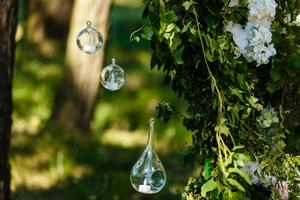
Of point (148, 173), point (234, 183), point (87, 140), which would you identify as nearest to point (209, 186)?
point (234, 183)

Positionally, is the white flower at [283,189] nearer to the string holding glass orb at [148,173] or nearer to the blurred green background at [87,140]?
the string holding glass orb at [148,173]

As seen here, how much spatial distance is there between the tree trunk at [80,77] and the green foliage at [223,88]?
3.31 m

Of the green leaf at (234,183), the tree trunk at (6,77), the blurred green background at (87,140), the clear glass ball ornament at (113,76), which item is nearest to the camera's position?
the green leaf at (234,183)

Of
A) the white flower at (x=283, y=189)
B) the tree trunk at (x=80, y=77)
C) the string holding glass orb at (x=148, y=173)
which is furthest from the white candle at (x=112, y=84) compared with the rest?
the tree trunk at (x=80, y=77)

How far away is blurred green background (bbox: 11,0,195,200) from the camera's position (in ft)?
18.3

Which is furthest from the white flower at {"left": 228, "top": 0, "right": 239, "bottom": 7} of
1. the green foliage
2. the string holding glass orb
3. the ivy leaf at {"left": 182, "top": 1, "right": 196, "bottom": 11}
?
the string holding glass orb

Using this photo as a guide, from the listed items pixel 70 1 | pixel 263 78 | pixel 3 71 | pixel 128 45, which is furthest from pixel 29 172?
pixel 128 45

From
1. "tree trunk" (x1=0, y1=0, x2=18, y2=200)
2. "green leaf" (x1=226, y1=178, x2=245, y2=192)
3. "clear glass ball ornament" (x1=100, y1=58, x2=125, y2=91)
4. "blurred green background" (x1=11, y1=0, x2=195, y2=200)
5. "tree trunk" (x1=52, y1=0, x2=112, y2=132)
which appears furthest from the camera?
"tree trunk" (x1=52, y1=0, x2=112, y2=132)

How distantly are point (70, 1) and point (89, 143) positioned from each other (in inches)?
150

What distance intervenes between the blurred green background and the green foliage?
156cm

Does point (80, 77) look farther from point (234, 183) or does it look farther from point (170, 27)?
point (234, 183)

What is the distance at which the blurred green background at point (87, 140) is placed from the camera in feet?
18.3

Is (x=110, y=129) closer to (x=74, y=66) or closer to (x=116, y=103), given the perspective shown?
(x=116, y=103)

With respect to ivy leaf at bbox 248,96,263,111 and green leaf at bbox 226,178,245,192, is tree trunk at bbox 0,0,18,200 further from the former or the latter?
green leaf at bbox 226,178,245,192
